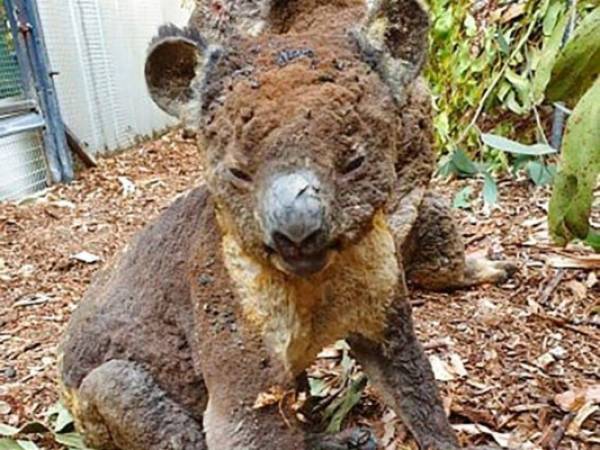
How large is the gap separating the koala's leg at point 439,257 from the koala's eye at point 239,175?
1.11 metres

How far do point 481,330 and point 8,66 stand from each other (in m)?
2.73

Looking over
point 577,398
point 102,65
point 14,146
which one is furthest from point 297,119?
point 102,65

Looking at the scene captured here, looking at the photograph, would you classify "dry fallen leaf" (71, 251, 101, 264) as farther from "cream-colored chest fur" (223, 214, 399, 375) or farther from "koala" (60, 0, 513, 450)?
"cream-colored chest fur" (223, 214, 399, 375)

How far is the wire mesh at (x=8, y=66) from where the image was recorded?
3633 millimetres

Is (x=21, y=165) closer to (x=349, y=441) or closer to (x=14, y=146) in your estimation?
(x=14, y=146)

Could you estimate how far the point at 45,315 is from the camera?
7.36ft

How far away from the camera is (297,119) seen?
892 millimetres

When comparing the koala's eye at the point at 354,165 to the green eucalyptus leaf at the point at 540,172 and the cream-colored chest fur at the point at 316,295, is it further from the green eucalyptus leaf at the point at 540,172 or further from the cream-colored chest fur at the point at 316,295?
the green eucalyptus leaf at the point at 540,172

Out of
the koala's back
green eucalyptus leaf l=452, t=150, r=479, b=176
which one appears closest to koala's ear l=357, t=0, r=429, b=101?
the koala's back

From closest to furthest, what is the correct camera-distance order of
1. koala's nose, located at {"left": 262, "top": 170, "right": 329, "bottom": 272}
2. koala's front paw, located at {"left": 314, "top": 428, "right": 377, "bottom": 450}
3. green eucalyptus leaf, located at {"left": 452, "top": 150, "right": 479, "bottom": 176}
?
1. koala's nose, located at {"left": 262, "top": 170, "right": 329, "bottom": 272}
2. koala's front paw, located at {"left": 314, "top": 428, "right": 377, "bottom": 450}
3. green eucalyptus leaf, located at {"left": 452, "top": 150, "right": 479, "bottom": 176}

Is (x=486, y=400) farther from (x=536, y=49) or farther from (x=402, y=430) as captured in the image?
(x=536, y=49)

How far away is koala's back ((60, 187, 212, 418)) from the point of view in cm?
122

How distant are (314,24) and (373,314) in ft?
1.73

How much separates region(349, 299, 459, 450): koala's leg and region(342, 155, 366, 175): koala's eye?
1.18 feet
